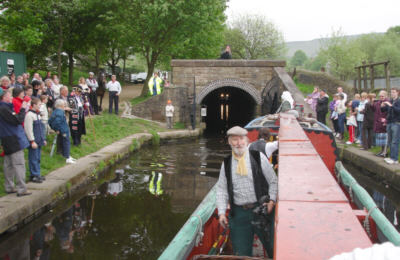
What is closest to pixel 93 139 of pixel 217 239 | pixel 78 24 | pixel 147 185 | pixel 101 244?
pixel 147 185

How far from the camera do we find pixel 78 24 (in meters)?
22.9

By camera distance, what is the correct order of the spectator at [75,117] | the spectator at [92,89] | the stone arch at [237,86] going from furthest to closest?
the stone arch at [237,86], the spectator at [92,89], the spectator at [75,117]

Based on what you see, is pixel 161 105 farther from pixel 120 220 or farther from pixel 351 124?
pixel 120 220

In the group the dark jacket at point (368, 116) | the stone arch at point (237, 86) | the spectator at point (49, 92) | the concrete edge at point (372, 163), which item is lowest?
the concrete edge at point (372, 163)

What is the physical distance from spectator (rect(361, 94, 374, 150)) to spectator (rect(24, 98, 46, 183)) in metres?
8.19

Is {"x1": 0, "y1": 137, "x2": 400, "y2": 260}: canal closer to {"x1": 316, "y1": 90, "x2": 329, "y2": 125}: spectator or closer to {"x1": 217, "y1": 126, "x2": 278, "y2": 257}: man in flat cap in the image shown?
{"x1": 217, "y1": 126, "x2": 278, "y2": 257}: man in flat cap

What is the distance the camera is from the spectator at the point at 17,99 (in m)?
6.54

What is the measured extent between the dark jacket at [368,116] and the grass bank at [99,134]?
24.7ft

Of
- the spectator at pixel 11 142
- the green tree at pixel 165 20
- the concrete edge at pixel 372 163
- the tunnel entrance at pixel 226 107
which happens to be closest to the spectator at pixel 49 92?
the spectator at pixel 11 142

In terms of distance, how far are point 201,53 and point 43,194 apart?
2064 centimetres

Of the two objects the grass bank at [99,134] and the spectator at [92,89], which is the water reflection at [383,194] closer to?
the grass bank at [99,134]

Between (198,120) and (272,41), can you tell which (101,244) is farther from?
(272,41)

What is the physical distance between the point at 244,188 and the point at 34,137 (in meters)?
5.31

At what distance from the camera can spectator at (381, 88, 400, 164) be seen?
8594mm
